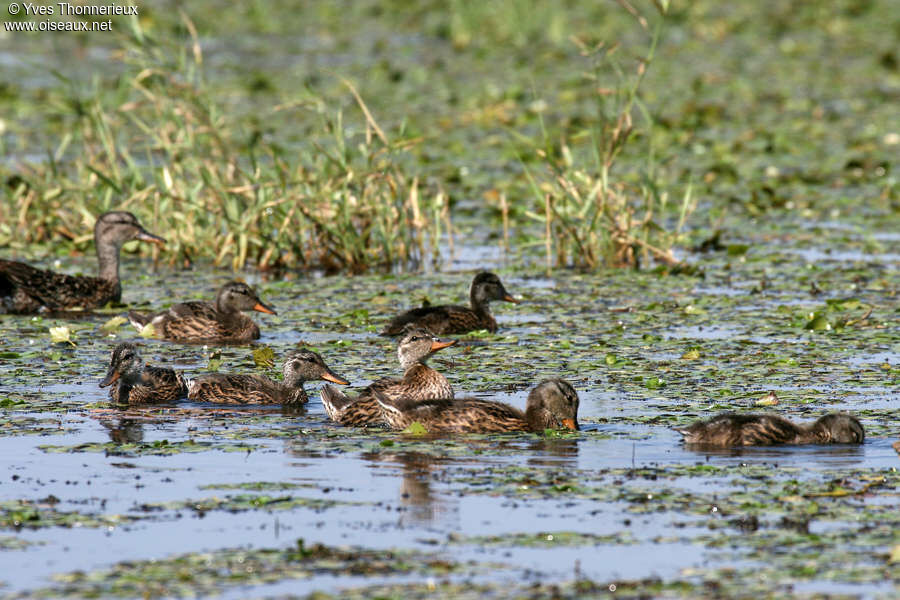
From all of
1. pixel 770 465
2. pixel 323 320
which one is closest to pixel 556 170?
pixel 323 320

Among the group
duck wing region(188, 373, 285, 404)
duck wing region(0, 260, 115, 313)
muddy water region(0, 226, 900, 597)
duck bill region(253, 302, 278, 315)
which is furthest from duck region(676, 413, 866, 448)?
duck wing region(0, 260, 115, 313)

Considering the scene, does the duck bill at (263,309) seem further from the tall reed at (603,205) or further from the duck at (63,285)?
the tall reed at (603,205)

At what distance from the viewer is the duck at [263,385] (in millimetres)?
12188

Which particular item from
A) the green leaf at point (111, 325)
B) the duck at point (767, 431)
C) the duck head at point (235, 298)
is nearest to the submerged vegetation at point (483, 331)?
the green leaf at point (111, 325)

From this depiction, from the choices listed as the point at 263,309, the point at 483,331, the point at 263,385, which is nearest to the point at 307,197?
the point at 263,309

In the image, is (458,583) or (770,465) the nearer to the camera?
(458,583)

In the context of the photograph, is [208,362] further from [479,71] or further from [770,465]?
[479,71]

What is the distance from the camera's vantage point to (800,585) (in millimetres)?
7500

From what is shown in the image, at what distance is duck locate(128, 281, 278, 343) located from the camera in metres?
15.0

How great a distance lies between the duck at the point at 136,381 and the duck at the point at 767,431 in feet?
13.0

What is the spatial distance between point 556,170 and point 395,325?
3.56 meters

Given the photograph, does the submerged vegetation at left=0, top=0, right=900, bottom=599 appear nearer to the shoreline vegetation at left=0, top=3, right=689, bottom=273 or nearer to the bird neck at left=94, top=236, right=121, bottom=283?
the shoreline vegetation at left=0, top=3, right=689, bottom=273

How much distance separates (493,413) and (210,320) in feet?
15.5

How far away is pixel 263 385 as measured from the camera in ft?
40.3
